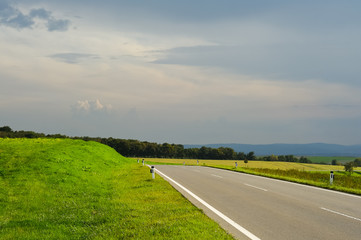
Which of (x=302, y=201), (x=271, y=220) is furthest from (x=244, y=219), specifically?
(x=302, y=201)

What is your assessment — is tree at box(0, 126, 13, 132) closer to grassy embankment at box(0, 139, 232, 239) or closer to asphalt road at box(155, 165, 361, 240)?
grassy embankment at box(0, 139, 232, 239)

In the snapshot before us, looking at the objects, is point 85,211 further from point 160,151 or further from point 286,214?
point 160,151

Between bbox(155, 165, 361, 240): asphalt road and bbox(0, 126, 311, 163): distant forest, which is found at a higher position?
bbox(0, 126, 311, 163): distant forest

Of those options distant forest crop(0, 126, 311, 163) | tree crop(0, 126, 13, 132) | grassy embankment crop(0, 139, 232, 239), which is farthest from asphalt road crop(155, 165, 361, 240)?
distant forest crop(0, 126, 311, 163)

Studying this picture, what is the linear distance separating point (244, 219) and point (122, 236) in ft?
11.9

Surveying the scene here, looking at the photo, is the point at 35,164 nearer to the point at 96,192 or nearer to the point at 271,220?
the point at 96,192

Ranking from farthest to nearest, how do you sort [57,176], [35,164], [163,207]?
[35,164] → [57,176] → [163,207]

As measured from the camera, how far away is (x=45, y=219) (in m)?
10.1

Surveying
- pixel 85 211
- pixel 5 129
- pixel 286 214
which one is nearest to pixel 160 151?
pixel 5 129

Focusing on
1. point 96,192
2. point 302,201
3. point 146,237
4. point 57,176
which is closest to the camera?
point 146,237

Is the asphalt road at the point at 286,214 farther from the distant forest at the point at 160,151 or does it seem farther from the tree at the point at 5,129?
the distant forest at the point at 160,151

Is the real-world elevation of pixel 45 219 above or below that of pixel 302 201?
below

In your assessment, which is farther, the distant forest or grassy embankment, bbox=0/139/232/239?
the distant forest

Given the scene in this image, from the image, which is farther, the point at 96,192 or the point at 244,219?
the point at 96,192
